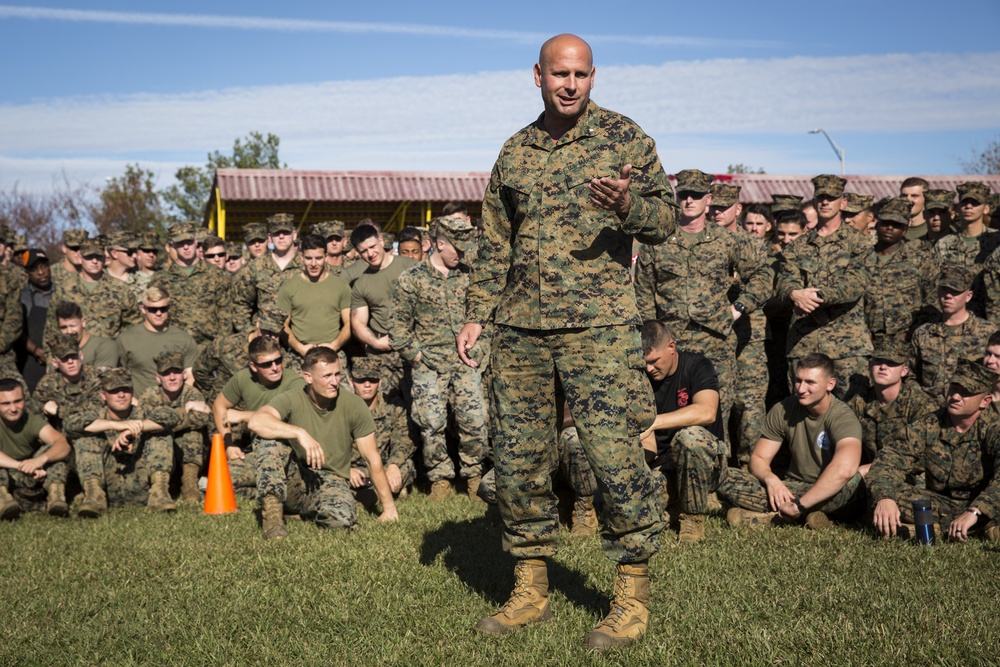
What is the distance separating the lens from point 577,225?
15.5 feet

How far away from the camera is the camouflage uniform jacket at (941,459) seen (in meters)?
7.17

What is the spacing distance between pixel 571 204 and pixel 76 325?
277 inches

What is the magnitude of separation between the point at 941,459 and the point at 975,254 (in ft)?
10.3

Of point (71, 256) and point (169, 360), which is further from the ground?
point (71, 256)

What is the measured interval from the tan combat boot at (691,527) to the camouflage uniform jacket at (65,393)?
228 inches

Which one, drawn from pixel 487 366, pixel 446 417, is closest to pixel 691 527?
pixel 446 417

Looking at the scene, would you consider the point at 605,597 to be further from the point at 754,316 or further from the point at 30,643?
the point at 754,316

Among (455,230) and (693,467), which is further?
(455,230)

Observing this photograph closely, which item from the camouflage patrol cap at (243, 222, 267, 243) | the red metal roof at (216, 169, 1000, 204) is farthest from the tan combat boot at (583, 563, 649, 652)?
the red metal roof at (216, 169, 1000, 204)

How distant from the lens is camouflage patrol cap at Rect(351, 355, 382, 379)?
9391 millimetres

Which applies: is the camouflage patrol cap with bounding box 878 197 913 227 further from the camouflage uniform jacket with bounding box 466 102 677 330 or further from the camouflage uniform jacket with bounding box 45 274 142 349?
the camouflage uniform jacket with bounding box 45 274 142 349

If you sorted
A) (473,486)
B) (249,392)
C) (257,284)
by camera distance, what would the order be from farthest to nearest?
(257,284) → (249,392) → (473,486)

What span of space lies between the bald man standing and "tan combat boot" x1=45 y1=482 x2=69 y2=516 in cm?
538

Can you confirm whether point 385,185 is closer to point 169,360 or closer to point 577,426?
point 169,360
